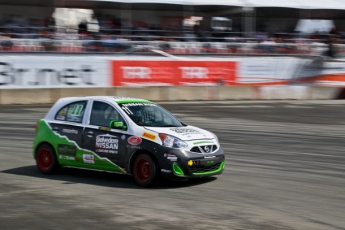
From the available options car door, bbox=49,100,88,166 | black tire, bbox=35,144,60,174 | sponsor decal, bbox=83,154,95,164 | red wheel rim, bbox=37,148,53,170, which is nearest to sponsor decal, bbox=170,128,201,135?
sponsor decal, bbox=83,154,95,164

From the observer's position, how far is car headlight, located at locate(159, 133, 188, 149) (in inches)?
362

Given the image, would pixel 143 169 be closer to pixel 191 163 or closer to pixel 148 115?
pixel 191 163

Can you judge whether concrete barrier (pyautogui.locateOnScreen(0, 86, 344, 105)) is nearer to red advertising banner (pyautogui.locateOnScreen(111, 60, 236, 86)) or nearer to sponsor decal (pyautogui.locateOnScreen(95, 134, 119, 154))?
red advertising banner (pyautogui.locateOnScreen(111, 60, 236, 86))

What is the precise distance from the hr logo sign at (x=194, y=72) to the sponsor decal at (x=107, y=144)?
1906 cm

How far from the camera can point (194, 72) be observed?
94.9ft

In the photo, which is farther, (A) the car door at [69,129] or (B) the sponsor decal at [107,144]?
(A) the car door at [69,129]

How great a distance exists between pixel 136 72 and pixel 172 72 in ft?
5.82

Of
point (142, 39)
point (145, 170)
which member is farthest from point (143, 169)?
point (142, 39)

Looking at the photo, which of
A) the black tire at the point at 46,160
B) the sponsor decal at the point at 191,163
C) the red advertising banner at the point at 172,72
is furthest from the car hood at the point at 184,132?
the red advertising banner at the point at 172,72

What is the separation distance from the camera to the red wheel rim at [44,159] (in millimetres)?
10703

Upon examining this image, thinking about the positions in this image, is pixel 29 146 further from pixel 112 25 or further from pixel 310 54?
pixel 310 54

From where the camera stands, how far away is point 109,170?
9.80 m

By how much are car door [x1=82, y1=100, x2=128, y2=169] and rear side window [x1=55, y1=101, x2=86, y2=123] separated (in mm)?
250

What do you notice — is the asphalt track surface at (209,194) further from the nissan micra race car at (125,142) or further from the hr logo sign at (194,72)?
the hr logo sign at (194,72)
